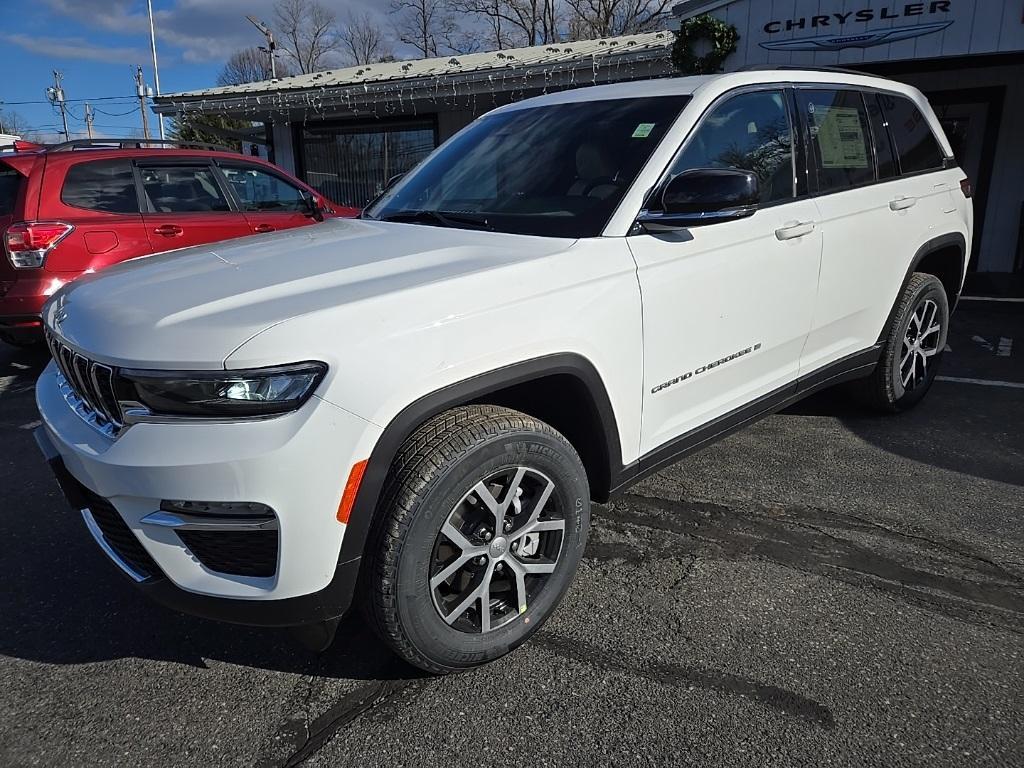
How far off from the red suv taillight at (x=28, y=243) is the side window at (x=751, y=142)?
15.6 ft

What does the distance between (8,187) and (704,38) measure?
753 centimetres

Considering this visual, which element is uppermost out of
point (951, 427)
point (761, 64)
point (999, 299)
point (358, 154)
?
point (761, 64)

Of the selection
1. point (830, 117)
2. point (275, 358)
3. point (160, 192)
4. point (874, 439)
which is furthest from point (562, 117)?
point (160, 192)

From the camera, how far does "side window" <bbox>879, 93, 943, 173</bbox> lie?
4102 millimetres

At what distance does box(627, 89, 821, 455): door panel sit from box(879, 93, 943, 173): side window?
1.13 metres

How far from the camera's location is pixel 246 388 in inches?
72.1

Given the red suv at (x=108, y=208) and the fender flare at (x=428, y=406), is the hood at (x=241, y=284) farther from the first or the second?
the red suv at (x=108, y=208)

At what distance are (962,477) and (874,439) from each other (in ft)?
1.82

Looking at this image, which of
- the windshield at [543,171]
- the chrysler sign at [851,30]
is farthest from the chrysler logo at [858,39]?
the windshield at [543,171]

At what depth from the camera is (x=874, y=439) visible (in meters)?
4.23

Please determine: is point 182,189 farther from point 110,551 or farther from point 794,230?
point 794,230

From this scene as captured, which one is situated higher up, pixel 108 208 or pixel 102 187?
pixel 102 187

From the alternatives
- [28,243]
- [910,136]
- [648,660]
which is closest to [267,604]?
[648,660]

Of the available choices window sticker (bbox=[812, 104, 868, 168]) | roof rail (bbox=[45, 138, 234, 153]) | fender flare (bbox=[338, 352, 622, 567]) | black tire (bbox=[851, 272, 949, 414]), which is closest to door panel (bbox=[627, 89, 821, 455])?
window sticker (bbox=[812, 104, 868, 168])
